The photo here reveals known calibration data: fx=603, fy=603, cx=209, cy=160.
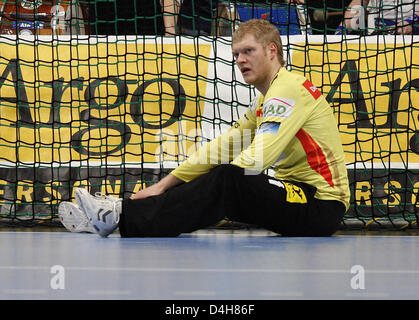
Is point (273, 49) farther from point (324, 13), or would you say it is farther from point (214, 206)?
point (324, 13)

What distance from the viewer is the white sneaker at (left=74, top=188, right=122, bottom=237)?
102 inches

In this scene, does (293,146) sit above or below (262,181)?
above

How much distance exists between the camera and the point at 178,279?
63.2 inches

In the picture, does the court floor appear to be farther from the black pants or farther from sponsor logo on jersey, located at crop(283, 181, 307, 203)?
sponsor logo on jersey, located at crop(283, 181, 307, 203)

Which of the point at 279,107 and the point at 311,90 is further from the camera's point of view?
the point at 311,90

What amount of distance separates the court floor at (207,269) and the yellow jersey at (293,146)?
29 cm

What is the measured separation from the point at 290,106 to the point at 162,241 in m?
0.81

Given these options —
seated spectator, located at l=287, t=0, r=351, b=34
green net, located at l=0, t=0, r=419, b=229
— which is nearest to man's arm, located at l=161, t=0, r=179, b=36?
green net, located at l=0, t=0, r=419, b=229

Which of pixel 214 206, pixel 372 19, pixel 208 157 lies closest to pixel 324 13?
pixel 372 19

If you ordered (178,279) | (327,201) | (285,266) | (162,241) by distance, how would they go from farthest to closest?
(327,201), (162,241), (285,266), (178,279)

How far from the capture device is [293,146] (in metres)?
2.79

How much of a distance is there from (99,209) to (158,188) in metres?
0.29

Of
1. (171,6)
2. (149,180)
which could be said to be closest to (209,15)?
(171,6)
